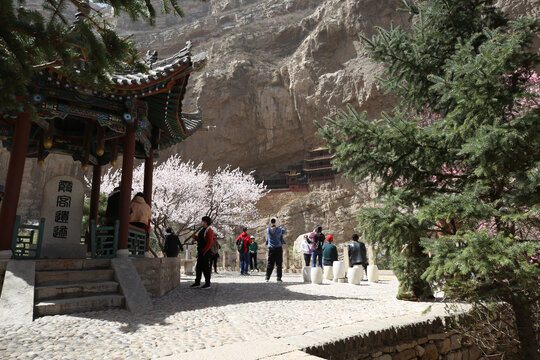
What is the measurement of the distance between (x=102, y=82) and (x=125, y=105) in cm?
430

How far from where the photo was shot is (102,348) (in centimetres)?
333

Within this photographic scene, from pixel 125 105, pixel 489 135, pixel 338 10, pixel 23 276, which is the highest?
pixel 338 10

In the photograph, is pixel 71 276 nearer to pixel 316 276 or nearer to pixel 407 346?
pixel 407 346

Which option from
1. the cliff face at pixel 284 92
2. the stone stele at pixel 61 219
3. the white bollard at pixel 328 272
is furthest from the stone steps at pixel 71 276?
the cliff face at pixel 284 92

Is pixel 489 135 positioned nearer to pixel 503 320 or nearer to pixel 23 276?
pixel 503 320

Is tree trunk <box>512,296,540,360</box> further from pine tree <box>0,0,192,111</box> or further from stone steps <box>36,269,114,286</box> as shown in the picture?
stone steps <box>36,269,114,286</box>

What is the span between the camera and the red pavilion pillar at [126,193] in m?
6.54

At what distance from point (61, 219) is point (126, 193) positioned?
138 centimetres

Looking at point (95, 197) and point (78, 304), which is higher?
point (95, 197)

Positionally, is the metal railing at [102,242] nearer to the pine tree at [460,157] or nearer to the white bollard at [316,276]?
the pine tree at [460,157]

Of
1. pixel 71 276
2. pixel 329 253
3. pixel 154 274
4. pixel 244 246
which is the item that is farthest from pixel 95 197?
pixel 329 253

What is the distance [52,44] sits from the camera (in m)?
2.71

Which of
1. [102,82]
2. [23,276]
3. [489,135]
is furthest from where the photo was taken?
[23,276]

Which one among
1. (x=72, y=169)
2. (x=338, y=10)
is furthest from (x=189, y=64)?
(x=338, y=10)
